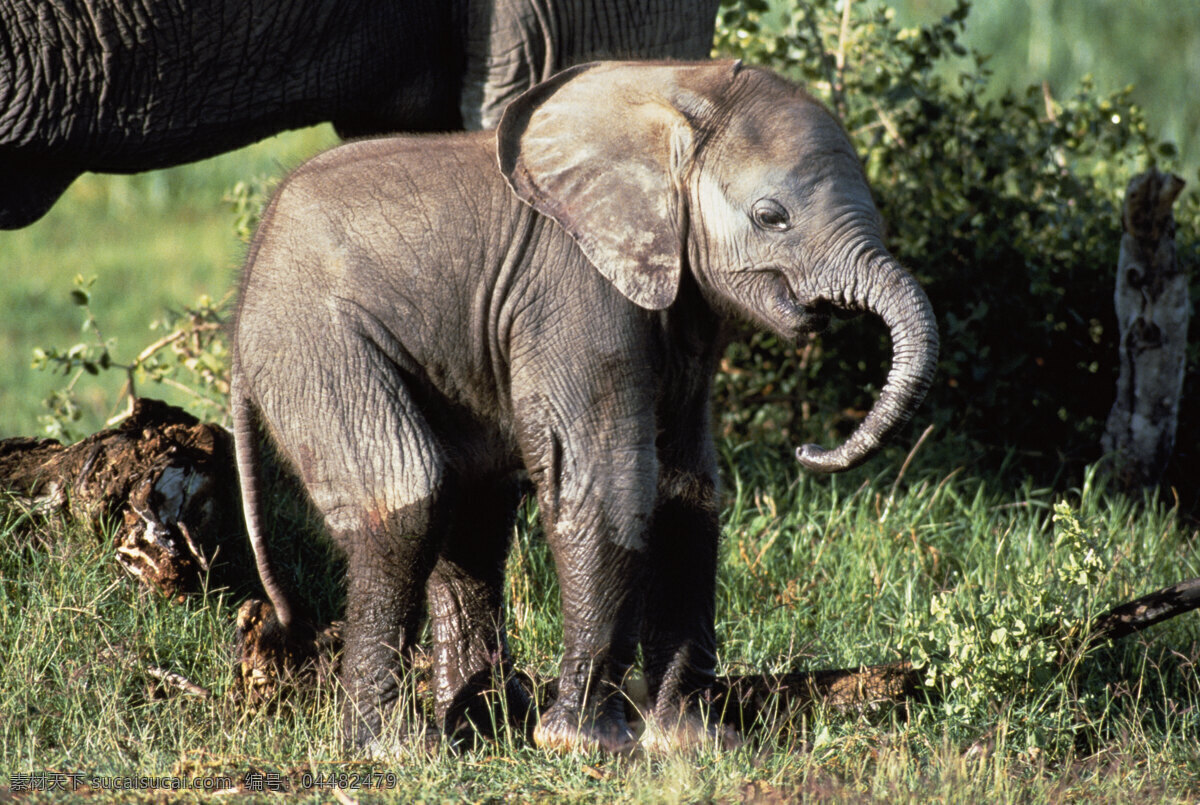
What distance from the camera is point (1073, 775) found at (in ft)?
14.0

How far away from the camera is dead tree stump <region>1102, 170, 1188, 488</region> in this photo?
621 cm

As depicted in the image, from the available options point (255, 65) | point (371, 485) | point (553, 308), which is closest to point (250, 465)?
point (371, 485)

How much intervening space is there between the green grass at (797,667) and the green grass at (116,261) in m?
4.49

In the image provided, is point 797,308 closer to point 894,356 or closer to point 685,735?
point 894,356

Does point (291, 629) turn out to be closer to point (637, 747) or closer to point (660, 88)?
point (637, 747)

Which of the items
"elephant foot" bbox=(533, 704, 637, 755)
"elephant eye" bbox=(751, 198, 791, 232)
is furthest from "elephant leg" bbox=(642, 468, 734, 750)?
"elephant eye" bbox=(751, 198, 791, 232)

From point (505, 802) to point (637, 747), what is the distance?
1.82 ft

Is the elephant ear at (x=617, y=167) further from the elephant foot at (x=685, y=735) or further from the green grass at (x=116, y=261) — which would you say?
the green grass at (x=116, y=261)

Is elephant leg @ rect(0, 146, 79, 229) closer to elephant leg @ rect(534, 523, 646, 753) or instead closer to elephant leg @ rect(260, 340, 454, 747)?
elephant leg @ rect(260, 340, 454, 747)

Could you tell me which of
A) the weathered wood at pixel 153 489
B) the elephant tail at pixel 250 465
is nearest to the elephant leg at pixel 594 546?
the elephant tail at pixel 250 465

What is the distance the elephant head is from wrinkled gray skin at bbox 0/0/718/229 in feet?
3.12

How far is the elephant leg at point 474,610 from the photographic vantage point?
4.69 m

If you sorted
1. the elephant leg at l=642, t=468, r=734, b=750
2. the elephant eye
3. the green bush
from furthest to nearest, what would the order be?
the green bush
the elephant leg at l=642, t=468, r=734, b=750
the elephant eye

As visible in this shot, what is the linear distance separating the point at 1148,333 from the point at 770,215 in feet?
9.78
